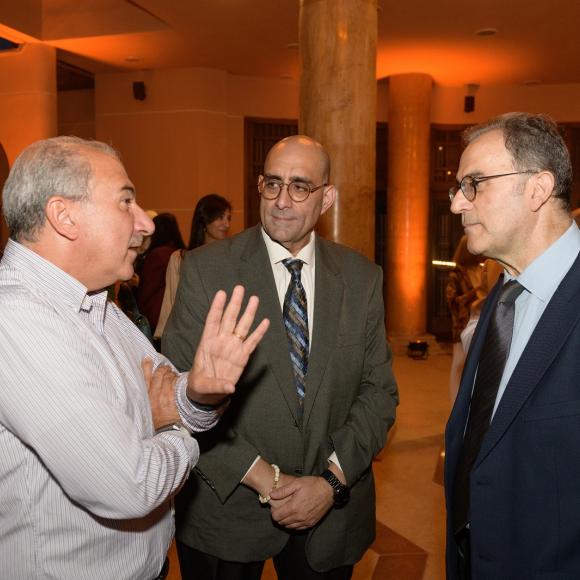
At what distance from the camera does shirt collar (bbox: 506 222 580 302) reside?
169 cm

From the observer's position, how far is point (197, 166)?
10078 mm

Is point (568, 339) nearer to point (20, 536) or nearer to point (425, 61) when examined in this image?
point (20, 536)

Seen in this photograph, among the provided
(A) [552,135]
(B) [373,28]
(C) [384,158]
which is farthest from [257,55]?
(A) [552,135]

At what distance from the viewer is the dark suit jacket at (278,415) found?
2133 mm

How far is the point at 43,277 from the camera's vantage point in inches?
60.1

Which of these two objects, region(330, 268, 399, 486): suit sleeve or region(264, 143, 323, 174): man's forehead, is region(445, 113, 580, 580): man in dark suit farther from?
region(264, 143, 323, 174): man's forehead

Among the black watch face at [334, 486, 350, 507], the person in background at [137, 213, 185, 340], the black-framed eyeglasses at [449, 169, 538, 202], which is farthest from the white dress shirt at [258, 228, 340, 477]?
the person in background at [137, 213, 185, 340]

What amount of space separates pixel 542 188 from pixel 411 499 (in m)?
3.27

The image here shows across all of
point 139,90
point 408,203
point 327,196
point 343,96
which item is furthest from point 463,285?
point 139,90

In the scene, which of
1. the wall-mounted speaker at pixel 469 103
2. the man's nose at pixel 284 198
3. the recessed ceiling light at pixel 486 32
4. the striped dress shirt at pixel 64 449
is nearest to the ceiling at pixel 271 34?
the recessed ceiling light at pixel 486 32

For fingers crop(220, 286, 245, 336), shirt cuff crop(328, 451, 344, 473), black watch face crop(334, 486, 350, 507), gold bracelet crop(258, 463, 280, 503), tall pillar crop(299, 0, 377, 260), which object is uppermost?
tall pillar crop(299, 0, 377, 260)

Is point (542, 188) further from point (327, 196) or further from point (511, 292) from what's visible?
point (327, 196)

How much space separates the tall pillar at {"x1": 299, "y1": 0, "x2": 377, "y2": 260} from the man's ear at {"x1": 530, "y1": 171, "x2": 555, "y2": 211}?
2573 millimetres

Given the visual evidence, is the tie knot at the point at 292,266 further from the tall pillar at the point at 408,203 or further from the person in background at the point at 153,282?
the tall pillar at the point at 408,203
